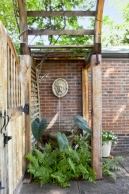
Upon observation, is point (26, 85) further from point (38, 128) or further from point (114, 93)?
point (114, 93)

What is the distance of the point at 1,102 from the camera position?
176 centimetres

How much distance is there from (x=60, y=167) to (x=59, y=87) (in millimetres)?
1836

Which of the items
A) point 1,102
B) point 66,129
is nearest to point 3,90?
point 1,102

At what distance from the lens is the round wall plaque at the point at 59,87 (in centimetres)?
396

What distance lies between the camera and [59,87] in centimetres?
396

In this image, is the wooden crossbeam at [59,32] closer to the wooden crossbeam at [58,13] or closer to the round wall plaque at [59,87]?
the wooden crossbeam at [58,13]

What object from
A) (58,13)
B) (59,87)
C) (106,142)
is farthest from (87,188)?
(58,13)

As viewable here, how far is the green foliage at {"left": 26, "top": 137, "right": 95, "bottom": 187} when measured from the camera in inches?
100

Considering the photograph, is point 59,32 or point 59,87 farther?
point 59,87

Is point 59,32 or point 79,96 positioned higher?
point 59,32

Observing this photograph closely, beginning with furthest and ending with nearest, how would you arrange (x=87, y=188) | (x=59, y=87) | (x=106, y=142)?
(x=59, y=87), (x=106, y=142), (x=87, y=188)

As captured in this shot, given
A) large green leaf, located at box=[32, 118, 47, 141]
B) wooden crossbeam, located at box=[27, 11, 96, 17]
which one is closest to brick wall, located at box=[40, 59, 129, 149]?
large green leaf, located at box=[32, 118, 47, 141]

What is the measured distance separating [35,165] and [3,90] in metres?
1.36

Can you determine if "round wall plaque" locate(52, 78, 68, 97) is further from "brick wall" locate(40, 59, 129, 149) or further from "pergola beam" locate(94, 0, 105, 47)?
"pergola beam" locate(94, 0, 105, 47)
